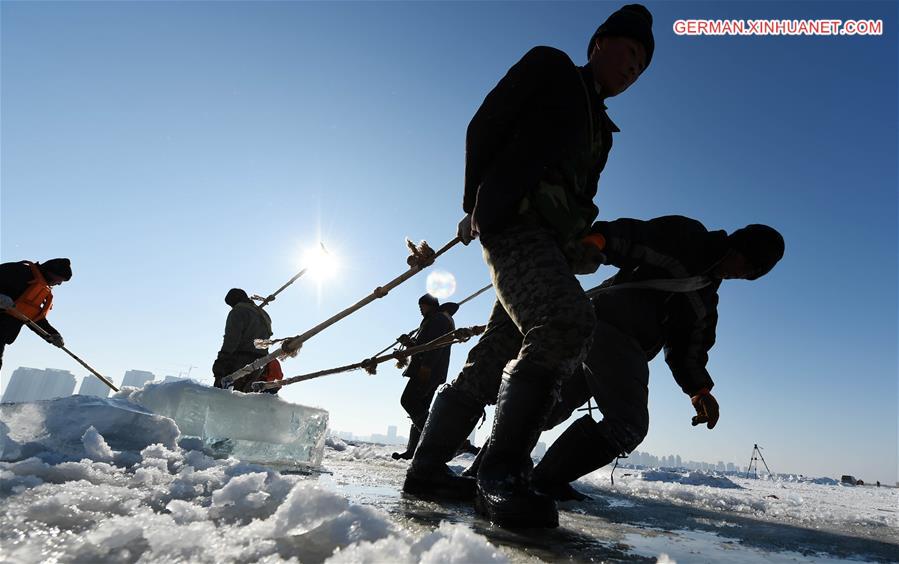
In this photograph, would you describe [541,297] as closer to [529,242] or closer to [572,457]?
[529,242]

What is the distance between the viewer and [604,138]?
2479mm

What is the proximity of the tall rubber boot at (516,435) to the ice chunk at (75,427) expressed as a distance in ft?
5.92

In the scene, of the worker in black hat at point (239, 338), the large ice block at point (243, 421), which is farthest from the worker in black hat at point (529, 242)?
the worker in black hat at point (239, 338)

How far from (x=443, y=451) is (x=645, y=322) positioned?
1.52m

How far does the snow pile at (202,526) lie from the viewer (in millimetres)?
875

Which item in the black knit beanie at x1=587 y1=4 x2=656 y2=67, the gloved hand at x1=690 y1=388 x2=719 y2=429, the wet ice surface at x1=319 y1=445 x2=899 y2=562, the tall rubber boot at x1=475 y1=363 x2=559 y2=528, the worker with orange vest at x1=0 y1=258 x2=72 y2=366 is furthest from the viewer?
the worker with orange vest at x1=0 y1=258 x2=72 y2=366

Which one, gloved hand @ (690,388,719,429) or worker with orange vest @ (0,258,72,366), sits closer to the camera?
gloved hand @ (690,388,719,429)

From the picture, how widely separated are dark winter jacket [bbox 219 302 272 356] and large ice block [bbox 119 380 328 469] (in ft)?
8.04

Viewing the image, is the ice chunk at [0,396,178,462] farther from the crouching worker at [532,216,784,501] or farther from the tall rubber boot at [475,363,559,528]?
the crouching worker at [532,216,784,501]

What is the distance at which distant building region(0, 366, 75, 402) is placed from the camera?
140 m

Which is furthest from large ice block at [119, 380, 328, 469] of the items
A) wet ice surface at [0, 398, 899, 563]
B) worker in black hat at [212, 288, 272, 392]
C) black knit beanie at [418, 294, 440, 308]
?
black knit beanie at [418, 294, 440, 308]

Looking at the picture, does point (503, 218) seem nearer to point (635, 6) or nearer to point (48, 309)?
point (635, 6)

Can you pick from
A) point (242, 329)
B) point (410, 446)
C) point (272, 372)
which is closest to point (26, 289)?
point (242, 329)

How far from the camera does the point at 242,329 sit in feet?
21.7
